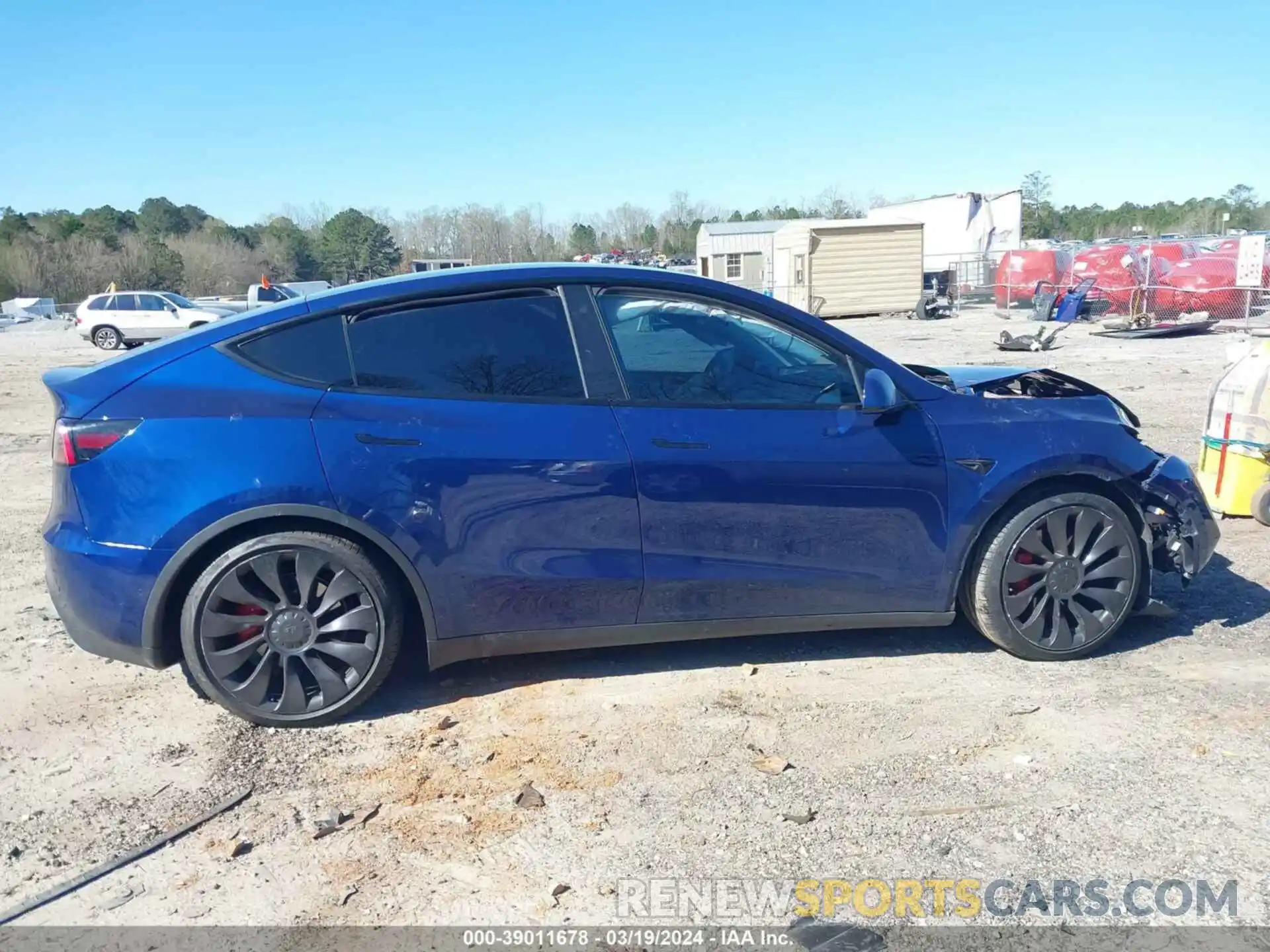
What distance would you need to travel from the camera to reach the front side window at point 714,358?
4.04 meters

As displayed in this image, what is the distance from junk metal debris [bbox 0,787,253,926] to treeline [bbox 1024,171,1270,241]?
80.5m

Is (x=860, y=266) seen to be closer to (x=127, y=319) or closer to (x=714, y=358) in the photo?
(x=127, y=319)

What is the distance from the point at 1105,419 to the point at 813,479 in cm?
143

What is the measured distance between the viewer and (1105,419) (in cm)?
440

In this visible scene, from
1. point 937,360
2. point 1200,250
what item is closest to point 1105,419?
point 937,360

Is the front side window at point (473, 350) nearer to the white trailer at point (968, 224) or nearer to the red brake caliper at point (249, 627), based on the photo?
the red brake caliper at point (249, 627)

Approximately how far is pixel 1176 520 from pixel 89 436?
4504mm

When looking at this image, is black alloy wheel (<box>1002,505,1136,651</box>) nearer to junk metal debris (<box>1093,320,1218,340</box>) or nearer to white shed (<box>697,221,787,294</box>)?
junk metal debris (<box>1093,320,1218,340</box>)

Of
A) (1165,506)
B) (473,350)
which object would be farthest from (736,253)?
(473,350)

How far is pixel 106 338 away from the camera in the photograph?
28.6 metres

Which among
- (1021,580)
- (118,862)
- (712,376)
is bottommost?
(118,862)

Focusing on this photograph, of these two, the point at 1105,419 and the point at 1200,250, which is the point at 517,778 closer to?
the point at 1105,419

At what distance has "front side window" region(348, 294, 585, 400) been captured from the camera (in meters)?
3.89

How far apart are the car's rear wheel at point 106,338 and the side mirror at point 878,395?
29102 mm
